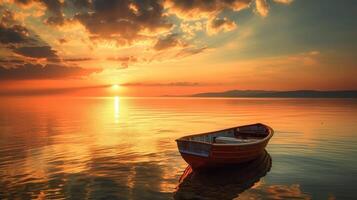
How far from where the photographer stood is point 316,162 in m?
25.8

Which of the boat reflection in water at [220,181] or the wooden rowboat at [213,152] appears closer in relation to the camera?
the boat reflection in water at [220,181]

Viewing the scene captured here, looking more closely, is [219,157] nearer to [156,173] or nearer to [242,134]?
[156,173]

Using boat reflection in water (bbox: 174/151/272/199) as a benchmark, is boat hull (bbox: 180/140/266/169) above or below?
above

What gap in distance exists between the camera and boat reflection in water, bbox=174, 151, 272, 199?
17.1m

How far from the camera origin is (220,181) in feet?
63.9

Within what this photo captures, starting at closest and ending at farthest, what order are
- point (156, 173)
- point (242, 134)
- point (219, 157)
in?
point (219, 157), point (156, 173), point (242, 134)

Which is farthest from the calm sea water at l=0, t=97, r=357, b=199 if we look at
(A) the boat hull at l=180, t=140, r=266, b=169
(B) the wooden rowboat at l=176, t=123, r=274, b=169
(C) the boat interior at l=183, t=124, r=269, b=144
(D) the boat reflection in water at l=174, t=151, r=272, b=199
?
(C) the boat interior at l=183, t=124, r=269, b=144

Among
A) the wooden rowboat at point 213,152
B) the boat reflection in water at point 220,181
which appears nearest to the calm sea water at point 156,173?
the boat reflection in water at point 220,181

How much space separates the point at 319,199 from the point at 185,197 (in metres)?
7.68

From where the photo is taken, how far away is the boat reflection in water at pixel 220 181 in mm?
17147

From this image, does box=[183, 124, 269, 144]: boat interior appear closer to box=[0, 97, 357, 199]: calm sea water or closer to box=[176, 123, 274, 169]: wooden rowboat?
box=[0, 97, 357, 199]: calm sea water

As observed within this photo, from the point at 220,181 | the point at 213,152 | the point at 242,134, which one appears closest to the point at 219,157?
the point at 213,152

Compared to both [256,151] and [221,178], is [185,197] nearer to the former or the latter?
[221,178]

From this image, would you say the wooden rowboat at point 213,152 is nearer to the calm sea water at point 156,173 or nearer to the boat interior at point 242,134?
the calm sea water at point 156,173
